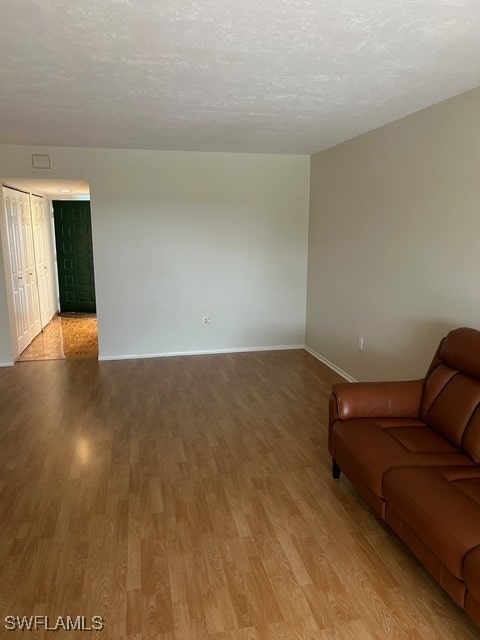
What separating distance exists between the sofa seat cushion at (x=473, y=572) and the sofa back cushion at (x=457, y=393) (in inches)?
28.6

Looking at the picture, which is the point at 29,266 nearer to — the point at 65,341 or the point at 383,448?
the point at 65,341

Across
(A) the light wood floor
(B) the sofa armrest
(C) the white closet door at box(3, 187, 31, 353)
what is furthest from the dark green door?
(B) the sofa armrest

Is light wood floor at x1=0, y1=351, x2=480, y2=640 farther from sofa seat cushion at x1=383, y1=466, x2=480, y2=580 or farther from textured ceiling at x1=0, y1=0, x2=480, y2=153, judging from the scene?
textured ceiling at x1=0, y1=0, x2=480, y2=153

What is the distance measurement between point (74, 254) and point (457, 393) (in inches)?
289

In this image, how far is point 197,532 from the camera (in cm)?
225

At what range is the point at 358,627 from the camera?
1710 mm

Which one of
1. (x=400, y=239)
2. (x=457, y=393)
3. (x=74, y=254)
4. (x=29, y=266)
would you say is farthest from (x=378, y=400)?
(x=74, y=254)

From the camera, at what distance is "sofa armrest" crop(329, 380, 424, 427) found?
2.62m

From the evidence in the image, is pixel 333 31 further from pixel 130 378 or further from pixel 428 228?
pixel 130 378

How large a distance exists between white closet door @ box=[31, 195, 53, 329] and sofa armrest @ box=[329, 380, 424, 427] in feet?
18.1

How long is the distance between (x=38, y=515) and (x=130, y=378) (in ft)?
7.63

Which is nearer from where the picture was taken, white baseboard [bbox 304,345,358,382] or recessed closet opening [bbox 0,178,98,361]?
white baseboard [bbox 304,345,358,382]

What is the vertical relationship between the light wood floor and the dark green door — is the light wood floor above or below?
below

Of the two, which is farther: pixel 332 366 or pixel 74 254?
pixel 74 254
